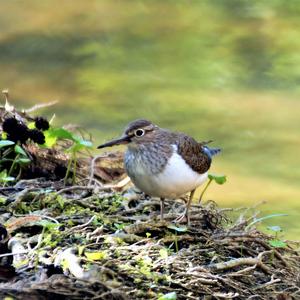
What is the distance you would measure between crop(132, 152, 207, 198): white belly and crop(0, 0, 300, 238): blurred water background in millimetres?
2095

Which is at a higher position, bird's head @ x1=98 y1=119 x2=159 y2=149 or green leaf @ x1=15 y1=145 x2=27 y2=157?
green leaf @ x1=15 y1=145 x2=27 y2=157

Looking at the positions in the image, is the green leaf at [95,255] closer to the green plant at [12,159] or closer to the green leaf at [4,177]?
the green leaf at [4,177]

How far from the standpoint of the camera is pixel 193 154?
5.47 metres

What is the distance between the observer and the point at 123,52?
12.6m

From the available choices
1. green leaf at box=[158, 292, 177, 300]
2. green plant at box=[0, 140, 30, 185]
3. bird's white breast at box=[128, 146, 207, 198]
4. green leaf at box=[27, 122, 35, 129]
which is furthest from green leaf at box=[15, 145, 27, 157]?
green leaf at box=[158, 292, 177, 300]

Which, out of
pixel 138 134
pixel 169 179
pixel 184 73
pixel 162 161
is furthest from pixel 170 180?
pixel 184 73

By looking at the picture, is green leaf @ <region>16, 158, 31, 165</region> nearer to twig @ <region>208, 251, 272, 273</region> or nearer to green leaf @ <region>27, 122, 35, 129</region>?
green leaf @ <region>27, 122, 35, 129</region>

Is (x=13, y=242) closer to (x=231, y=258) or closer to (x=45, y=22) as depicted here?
(x=231, y=258)

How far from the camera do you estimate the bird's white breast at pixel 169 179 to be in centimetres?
524

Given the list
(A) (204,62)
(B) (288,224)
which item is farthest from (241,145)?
(A) (204,62)

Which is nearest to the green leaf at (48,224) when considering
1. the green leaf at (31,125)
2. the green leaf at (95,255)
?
the green leaf at (95,255)

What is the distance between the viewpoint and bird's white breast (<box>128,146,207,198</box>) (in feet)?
17.2

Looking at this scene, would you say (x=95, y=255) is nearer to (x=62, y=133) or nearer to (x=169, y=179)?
(x=169, y=179)

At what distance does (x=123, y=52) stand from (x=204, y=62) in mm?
1035
